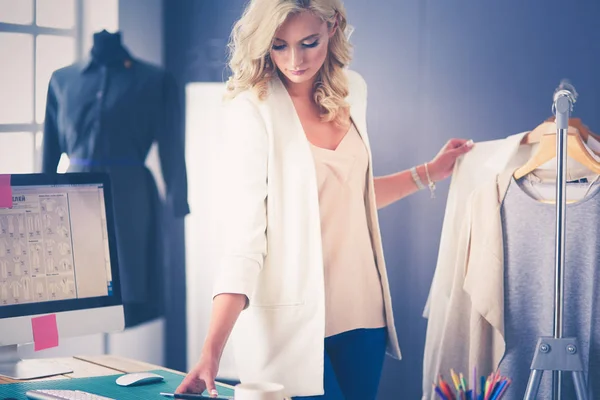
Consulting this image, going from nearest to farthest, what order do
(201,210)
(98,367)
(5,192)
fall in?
(5,192) → (98,367) → (201,210)

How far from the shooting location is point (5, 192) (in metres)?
1.80

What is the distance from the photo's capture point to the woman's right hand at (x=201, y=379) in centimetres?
151

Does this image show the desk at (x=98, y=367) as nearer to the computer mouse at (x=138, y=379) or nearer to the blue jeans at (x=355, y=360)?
the computer mouse at (x=138, y=379)

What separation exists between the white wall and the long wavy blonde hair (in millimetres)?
1221

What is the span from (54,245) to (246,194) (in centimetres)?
46

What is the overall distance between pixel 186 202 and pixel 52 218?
143 centimetres

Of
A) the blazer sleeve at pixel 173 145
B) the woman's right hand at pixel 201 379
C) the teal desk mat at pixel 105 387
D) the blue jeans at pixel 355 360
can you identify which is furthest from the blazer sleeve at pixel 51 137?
the woman's right hand at pixel 201 379

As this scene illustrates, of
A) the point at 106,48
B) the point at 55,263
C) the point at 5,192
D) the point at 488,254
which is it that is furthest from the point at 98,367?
the point at 106,48

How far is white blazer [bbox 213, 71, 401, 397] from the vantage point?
72.6 inches

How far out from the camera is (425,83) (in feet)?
8.04

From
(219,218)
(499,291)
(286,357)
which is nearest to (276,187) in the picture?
(286,357)

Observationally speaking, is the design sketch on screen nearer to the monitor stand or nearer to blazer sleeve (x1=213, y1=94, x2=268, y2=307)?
the monitor stand

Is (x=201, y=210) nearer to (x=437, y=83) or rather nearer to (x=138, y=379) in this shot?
(x=437, y=83)

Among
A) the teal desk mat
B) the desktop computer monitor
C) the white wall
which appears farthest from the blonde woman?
the white wall
